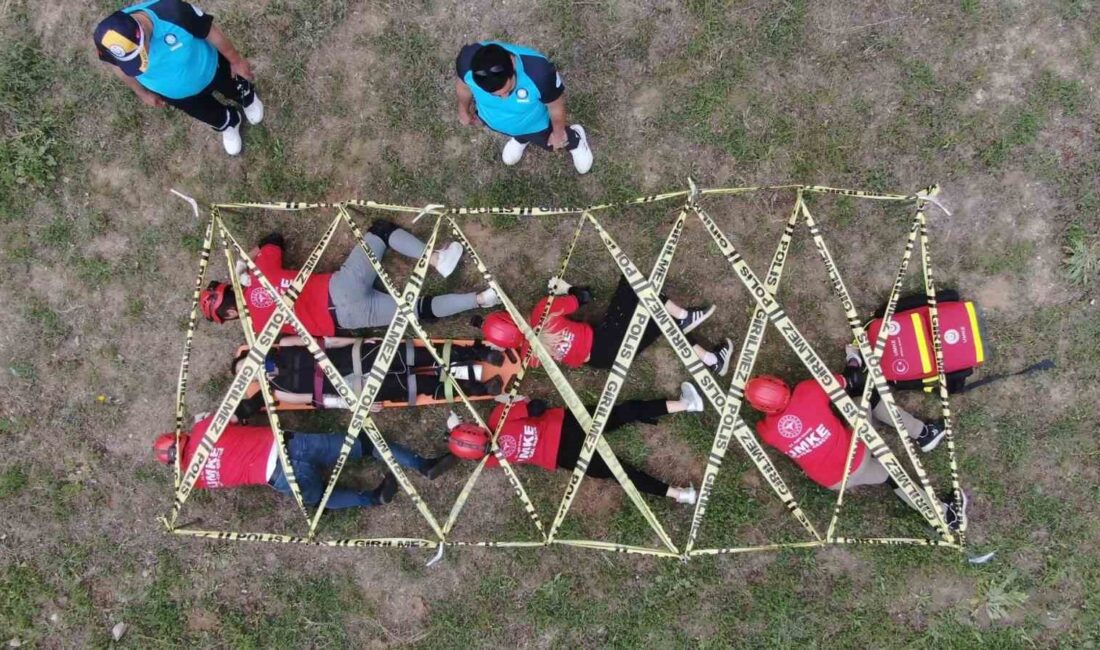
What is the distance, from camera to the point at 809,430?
5438 mm

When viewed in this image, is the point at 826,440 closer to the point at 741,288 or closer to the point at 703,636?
the point at 741,288

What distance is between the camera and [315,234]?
21.2 ft

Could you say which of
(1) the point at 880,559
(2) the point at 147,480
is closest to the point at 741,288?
(1) the point at 880,559

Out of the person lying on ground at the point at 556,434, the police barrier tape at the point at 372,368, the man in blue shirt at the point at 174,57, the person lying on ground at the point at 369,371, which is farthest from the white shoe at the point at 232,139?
the person lying on ground at the point at 556,434

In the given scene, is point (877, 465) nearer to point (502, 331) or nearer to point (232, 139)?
point (502, 331)

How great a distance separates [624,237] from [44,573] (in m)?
6.86

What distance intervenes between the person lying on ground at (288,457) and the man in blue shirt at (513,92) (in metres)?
3.21

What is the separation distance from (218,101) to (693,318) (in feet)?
15.9

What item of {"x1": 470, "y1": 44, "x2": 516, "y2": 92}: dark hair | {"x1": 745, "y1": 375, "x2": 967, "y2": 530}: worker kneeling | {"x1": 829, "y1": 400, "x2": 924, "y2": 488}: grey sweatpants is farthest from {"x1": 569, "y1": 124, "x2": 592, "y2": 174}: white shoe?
{"x1": 829, "y1": 400, "x2": 924, "y2": 488}: grey sweatpants

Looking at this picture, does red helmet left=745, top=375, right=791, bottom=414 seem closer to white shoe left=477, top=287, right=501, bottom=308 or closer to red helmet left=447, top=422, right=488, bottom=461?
red helmet left=447, top=422, right=488, bottom=461

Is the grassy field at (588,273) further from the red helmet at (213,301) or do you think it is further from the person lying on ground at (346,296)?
the red helmet at (213,301)

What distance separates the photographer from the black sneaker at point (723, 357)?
6.16 metres

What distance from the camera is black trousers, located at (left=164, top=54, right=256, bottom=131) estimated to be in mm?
5582

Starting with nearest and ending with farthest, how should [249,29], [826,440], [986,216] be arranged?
[826,440], [986,216], [249,29]
